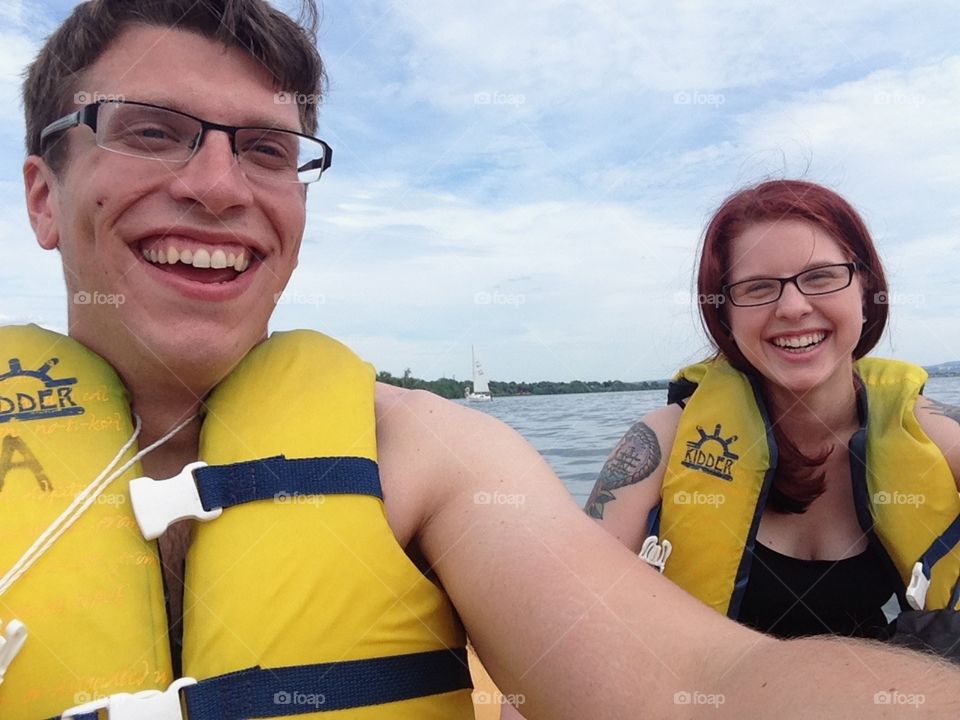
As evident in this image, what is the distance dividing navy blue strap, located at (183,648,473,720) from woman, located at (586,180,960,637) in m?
1.68

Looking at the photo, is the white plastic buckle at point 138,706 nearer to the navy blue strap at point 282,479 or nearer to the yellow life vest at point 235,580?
the yellow life vest at point 235,580

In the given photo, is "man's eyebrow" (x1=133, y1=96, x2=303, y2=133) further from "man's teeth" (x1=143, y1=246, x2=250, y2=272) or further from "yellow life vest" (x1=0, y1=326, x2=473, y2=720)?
"yellow life vest" (x1=0, y1=326, x2=473, y2=720)

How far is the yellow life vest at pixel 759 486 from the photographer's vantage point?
259cm

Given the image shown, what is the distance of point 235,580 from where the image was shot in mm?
1285

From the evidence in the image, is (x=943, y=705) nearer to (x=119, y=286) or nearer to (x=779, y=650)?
(x=779, y=650)

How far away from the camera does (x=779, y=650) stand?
3.37ft

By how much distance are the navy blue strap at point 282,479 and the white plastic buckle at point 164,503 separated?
0.05 feet

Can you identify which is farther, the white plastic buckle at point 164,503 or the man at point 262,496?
the white plastic buckle at point 164,503

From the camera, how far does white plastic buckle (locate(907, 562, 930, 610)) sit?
2473 mm

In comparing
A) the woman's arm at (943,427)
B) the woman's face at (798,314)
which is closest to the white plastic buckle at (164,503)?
the woman's face at (798,314)

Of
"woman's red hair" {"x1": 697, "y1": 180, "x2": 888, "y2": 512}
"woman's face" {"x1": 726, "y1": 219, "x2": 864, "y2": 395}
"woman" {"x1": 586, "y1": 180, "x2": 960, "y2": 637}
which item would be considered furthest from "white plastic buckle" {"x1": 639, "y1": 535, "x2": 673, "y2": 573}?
"woman's face" {"x1": 726, "y1": 219, "x2": 864, "y2": 395}

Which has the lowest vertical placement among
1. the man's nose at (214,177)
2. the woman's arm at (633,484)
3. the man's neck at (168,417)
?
the woman's arm at (633,484)

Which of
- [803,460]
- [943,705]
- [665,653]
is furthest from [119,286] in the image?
[803,460]

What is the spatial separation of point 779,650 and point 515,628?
44cm
